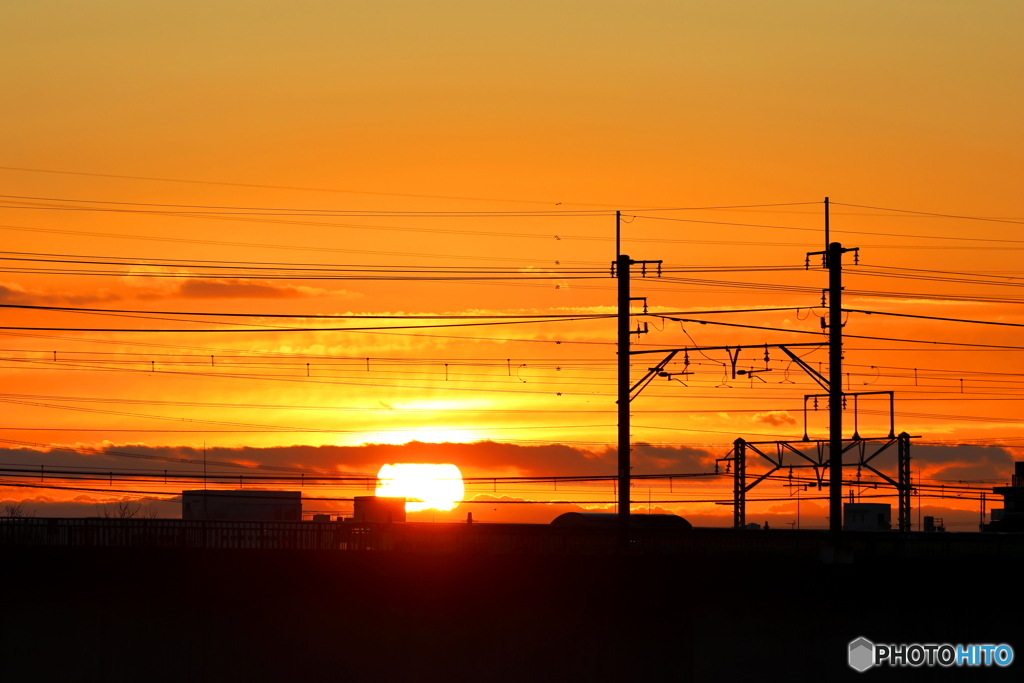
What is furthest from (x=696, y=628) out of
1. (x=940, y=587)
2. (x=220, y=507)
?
(x=220, y=507)

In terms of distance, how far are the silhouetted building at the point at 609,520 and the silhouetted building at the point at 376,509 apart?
9223mm

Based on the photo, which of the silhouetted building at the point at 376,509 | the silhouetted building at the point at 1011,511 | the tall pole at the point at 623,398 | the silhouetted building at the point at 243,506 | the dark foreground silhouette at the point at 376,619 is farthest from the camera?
the silhouetted building at the point at 1011,511

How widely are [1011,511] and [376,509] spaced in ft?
203

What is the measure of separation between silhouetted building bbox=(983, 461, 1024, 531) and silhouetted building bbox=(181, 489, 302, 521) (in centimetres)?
5242

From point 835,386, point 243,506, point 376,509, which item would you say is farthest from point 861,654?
point 243,506

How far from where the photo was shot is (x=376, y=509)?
69812mm

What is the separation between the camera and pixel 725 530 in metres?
60.6

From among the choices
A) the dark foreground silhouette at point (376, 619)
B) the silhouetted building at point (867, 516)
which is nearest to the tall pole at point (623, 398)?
the dark foreground silhouette at point (376, 619)

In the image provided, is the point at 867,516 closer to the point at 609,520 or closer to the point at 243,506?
the point at 609,520

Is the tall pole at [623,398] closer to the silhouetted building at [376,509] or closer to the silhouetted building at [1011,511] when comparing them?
the silhouetted building at [376,509]

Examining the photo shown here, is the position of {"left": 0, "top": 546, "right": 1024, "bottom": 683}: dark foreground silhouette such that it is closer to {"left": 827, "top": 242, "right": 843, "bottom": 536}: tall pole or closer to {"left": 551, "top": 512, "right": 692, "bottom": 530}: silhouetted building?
{"left": 827, "top": 242, "right": 843, "bottom": 536}: tall pole

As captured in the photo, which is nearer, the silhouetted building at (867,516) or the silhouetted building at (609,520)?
the silhouetted building at (609,520)

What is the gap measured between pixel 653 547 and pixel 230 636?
15895 millimetres

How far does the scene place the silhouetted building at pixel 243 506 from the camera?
88.8 metres
